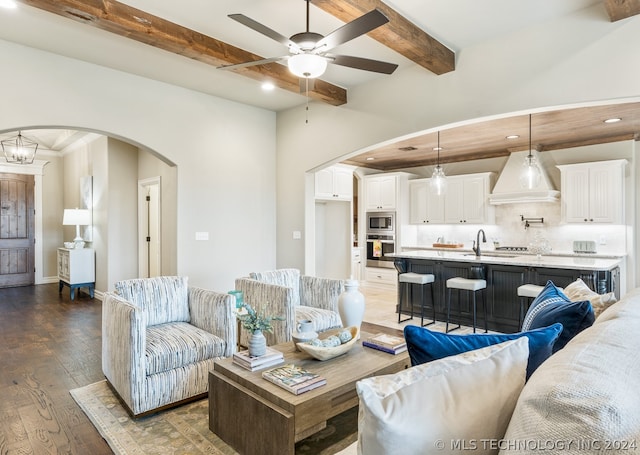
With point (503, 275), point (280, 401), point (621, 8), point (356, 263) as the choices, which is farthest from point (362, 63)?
point (356, 263)

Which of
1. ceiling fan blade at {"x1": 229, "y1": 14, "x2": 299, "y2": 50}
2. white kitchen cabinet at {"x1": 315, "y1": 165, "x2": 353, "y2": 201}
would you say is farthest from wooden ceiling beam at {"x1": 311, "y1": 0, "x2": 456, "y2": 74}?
white kitchen cabinet at {"x1": 315, "y1": 165, "x2": 353, "y2": 201}

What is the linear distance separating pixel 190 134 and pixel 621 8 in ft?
14.6

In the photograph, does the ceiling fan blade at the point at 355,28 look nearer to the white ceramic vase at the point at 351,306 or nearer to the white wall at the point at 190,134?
the white ceramic vase at the point at 351,306

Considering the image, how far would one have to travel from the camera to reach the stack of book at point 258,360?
7.53ft

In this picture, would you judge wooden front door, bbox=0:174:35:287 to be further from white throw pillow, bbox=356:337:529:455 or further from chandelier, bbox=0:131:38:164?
white throw pillow, bbox=356:337:529:455

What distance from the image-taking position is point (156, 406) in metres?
2.64

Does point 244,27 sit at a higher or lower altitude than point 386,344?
higher

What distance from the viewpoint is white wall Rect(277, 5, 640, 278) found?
10.2 feet

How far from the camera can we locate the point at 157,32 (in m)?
3.28

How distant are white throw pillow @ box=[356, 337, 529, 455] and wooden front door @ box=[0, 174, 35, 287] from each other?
31.1 feet

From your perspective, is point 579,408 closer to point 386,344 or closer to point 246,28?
point 386,344

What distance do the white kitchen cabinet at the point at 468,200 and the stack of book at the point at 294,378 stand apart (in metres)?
6.08

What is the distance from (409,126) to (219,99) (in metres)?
2.61

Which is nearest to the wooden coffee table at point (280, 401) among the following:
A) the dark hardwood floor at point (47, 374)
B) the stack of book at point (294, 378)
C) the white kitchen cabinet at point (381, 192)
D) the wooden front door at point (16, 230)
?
the stack of book at point (294, 378)
